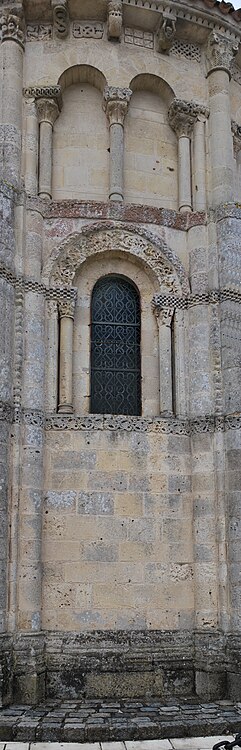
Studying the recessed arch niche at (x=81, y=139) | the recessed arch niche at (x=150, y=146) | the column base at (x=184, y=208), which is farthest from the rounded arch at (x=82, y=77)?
the column base at (x=184, y=208)

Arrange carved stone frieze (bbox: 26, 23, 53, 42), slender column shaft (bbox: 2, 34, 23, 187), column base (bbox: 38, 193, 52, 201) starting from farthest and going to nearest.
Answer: carved stone frieze (bbox: 26, 23, 53, 42) → column base (bbox: 38, 193, 52, 201) → slender column shaft (bbox: 2, 34, 23, 187)

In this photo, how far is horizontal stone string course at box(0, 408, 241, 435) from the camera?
9.71 metres

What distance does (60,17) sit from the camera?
11.2m

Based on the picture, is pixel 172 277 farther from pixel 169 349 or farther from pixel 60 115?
pixel 60 115

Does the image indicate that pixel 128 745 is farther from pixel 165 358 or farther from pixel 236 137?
pixel 236 137

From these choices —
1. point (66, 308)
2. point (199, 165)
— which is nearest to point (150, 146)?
point (199, 165)

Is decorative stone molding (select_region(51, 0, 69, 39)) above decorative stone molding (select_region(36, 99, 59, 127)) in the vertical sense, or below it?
above

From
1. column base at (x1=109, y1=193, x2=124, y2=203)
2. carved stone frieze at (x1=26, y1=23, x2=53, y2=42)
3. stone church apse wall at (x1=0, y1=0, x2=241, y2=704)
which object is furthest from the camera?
carved stone frieze at (x1=26, y1=23, x2=53, y2=42)

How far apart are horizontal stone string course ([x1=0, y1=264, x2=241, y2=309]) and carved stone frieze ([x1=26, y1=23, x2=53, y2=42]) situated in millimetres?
3710

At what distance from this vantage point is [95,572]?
9555 millimetres

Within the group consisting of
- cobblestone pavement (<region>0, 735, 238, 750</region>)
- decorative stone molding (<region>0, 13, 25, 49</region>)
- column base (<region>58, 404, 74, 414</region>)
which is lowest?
cobblestone pavement (<region>0, 735, 238, 750</region>)

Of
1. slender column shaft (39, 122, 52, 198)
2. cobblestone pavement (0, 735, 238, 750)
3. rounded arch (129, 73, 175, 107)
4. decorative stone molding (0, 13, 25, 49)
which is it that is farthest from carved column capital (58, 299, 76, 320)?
cobblestone pavement (0, 735, 238, 750)

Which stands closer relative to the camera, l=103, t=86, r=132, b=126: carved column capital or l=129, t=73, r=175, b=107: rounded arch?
l=103, t=86, r=132, b=126: carved column capital

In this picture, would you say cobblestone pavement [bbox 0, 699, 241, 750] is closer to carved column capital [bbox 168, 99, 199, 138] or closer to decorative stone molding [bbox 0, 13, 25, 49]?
carved column capital [bbox 168, 99, 199, 138]
